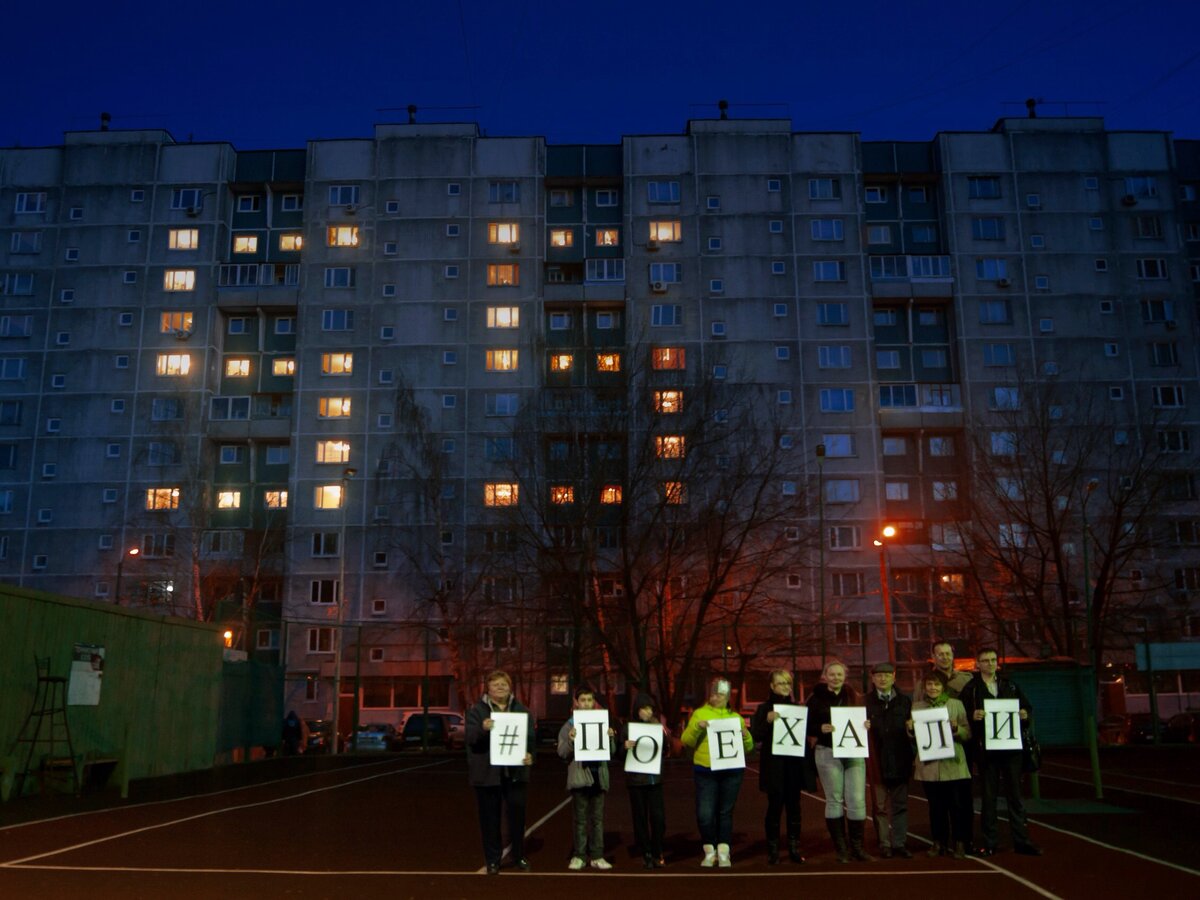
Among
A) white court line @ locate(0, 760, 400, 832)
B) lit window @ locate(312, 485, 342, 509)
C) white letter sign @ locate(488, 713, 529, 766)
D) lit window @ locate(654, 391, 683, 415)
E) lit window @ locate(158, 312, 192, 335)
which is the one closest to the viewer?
white letter sign @ locate(488, 713, 529, 766)

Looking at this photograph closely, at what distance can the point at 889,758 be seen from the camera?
12.8 meters

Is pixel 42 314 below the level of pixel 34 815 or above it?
above

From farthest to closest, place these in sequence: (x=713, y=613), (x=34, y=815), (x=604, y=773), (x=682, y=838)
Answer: (x=713, y=613), (x=34, y=815), (x=682, y=838), (x=604, y=773)

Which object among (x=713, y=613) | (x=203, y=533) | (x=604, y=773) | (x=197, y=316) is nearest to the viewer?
(x=604, y=773)

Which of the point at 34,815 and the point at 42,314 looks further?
the point at 42,314

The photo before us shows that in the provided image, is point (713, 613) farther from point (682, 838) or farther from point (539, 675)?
point (682, 838)

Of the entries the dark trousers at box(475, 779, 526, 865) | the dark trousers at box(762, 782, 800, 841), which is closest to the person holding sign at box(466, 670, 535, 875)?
the dark trousers at box(475, 779, 526, 865)

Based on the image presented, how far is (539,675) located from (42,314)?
3659cm

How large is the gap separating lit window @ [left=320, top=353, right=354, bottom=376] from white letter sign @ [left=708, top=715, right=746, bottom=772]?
59.3 meters

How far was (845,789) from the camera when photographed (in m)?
12.8

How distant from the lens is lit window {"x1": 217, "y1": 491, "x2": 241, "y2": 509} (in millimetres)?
68250

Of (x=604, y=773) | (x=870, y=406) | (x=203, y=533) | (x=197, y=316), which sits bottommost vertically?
(x=604, y=773)

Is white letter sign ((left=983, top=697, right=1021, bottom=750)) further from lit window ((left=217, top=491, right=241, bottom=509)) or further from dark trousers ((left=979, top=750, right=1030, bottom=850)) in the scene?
lit window ((left=217, top=491, right=241, bottom=509))

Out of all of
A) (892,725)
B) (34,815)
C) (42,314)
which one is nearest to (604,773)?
(892,725)
